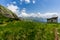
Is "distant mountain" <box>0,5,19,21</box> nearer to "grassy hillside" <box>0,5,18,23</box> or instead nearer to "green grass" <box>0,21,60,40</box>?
"grassy hillside" <box>0,5,18,23</box>

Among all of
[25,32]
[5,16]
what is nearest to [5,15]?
[5,16]

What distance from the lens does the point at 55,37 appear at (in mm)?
30953

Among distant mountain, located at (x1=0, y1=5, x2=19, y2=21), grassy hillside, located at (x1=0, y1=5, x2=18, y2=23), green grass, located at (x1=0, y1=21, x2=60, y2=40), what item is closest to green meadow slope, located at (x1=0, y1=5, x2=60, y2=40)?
green grass, located at (x1=0, y1=21, x2=60, y2=40)

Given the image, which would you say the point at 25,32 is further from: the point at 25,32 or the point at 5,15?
the point at 5,15

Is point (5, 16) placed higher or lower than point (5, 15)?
lower

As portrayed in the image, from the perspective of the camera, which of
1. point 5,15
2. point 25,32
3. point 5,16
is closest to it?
point 25,32

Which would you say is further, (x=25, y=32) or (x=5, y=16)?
(x=5, y=16)

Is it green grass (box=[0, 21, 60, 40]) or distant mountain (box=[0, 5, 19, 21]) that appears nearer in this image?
green grass (box=[0, 21, 60, 40])

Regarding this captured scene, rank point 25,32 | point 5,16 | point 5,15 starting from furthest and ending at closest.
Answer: point 5,15
point 5,16
point 25,32

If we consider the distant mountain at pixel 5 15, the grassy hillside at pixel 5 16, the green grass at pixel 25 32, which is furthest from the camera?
the distant mountain at pixel 5 15

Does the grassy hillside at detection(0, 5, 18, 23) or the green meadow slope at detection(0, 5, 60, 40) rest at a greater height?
the grassy hillside at detection(0, 5, 18, 23)

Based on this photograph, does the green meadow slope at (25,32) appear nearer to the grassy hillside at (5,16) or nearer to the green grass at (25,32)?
the green grass at (25,32)

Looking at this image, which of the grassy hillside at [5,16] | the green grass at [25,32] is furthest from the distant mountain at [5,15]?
the green grass at [25,32]

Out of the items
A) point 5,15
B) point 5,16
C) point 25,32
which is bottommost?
point 25,32
